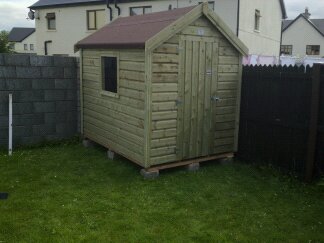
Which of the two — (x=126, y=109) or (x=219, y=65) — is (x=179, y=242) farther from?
(x=219, y=65)

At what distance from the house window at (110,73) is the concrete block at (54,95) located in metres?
1.69

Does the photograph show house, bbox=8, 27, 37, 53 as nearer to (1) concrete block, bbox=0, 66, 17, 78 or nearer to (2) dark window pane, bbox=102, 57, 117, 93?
(1) concrete block, bbox=0, 66, 17, 78

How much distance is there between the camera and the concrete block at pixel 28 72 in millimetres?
8539

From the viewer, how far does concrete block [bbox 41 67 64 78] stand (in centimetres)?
893

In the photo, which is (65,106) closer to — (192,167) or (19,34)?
(192,167)

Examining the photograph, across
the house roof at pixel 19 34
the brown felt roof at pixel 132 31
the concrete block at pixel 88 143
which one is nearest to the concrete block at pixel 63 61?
the brown felt roof at pixel 132 31

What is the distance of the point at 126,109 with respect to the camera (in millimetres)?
7250

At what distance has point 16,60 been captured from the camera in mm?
8445

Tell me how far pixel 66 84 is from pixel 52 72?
480mm

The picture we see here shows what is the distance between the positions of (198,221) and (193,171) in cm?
219

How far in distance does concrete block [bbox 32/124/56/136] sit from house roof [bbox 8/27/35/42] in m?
83.5

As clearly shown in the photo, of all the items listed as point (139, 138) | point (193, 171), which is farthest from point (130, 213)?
point (193, 171)

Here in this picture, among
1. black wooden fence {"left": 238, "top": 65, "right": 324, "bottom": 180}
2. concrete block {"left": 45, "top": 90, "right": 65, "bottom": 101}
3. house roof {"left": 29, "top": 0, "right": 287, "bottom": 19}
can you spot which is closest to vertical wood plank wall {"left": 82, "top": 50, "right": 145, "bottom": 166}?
concrete block {"left": 45, "top": 90, "right": 65, "bottom": 101}

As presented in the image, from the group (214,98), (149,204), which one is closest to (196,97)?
(214,98)
